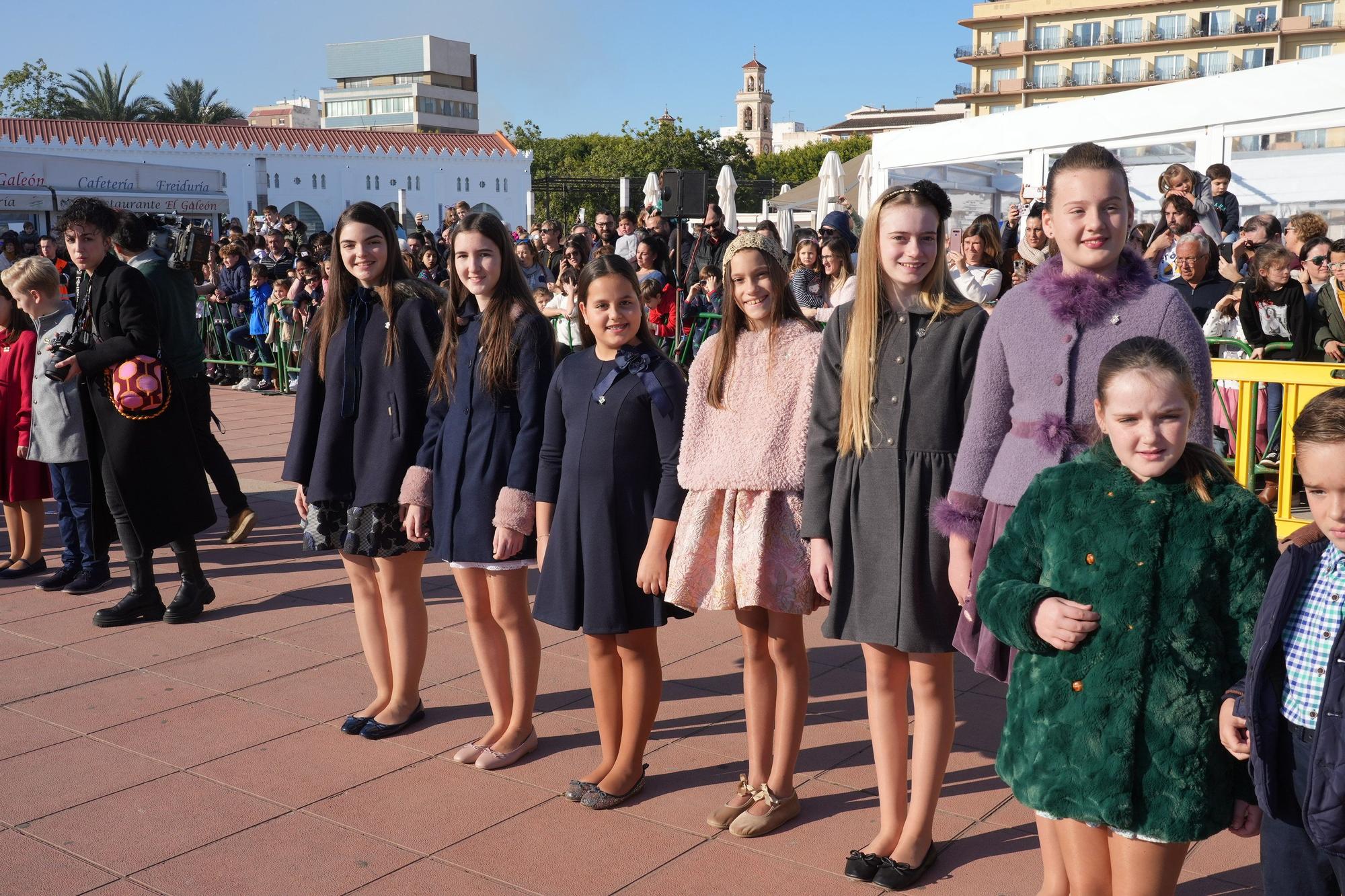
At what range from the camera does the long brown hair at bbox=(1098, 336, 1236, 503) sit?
2318 mm

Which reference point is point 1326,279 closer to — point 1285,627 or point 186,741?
point 1285,627

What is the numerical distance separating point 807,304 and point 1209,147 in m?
6.04

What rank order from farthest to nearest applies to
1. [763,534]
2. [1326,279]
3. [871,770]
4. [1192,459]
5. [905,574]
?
[1326,279] < [871,770] < [763,534] < [905,574] < [1192,459]

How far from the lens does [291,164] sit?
165 ft

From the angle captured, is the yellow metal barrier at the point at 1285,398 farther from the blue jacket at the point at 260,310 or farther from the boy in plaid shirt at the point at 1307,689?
the blue jacket at the point at 260,310

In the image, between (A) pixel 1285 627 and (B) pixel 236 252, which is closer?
(A) pixel 1285 627

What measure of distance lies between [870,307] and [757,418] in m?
0.47

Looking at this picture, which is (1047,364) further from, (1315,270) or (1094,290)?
(1315,270)

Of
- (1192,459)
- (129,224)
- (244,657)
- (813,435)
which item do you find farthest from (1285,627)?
(129,224)

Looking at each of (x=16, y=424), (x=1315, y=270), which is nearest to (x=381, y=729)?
(x=16, y=424)

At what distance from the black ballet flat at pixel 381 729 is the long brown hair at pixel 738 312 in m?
1.76

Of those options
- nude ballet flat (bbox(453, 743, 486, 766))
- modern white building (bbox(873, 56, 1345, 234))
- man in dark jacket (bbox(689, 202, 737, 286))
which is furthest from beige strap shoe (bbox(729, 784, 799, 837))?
modern white building (bbox(873, 56, 1345, 234))

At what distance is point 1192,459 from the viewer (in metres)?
2.35

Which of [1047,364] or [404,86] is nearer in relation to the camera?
[1047,364]
